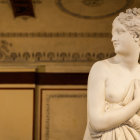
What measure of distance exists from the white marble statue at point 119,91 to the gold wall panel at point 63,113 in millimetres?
2211

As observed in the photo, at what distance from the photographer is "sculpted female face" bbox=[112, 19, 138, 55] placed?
2.34 meters

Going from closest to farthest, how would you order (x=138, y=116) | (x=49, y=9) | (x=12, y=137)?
1. (x=138, y=116)
2. (x=12, y=137)
3. (x=49, y=9)

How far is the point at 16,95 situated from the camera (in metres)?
4.57

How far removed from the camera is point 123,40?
7.68ft

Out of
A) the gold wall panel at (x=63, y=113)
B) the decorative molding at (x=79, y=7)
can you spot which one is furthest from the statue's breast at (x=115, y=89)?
the decorative molding at (x=79, y=7)

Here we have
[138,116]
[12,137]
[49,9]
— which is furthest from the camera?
[49,9]

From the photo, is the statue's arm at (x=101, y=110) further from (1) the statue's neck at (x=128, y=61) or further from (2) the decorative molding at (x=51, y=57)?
(2) the decorative molding at (x=51, y=57)

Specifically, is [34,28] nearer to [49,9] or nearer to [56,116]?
[49,9]

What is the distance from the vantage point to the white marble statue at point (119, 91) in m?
2.19

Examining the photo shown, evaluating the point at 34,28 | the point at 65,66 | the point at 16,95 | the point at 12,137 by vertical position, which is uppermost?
the point at 34,28

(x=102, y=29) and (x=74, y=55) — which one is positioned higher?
(x=102, y=29)

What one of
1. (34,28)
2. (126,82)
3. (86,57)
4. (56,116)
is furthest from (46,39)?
(126,82)

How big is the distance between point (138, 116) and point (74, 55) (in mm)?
2547

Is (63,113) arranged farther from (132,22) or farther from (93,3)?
(132,22)
